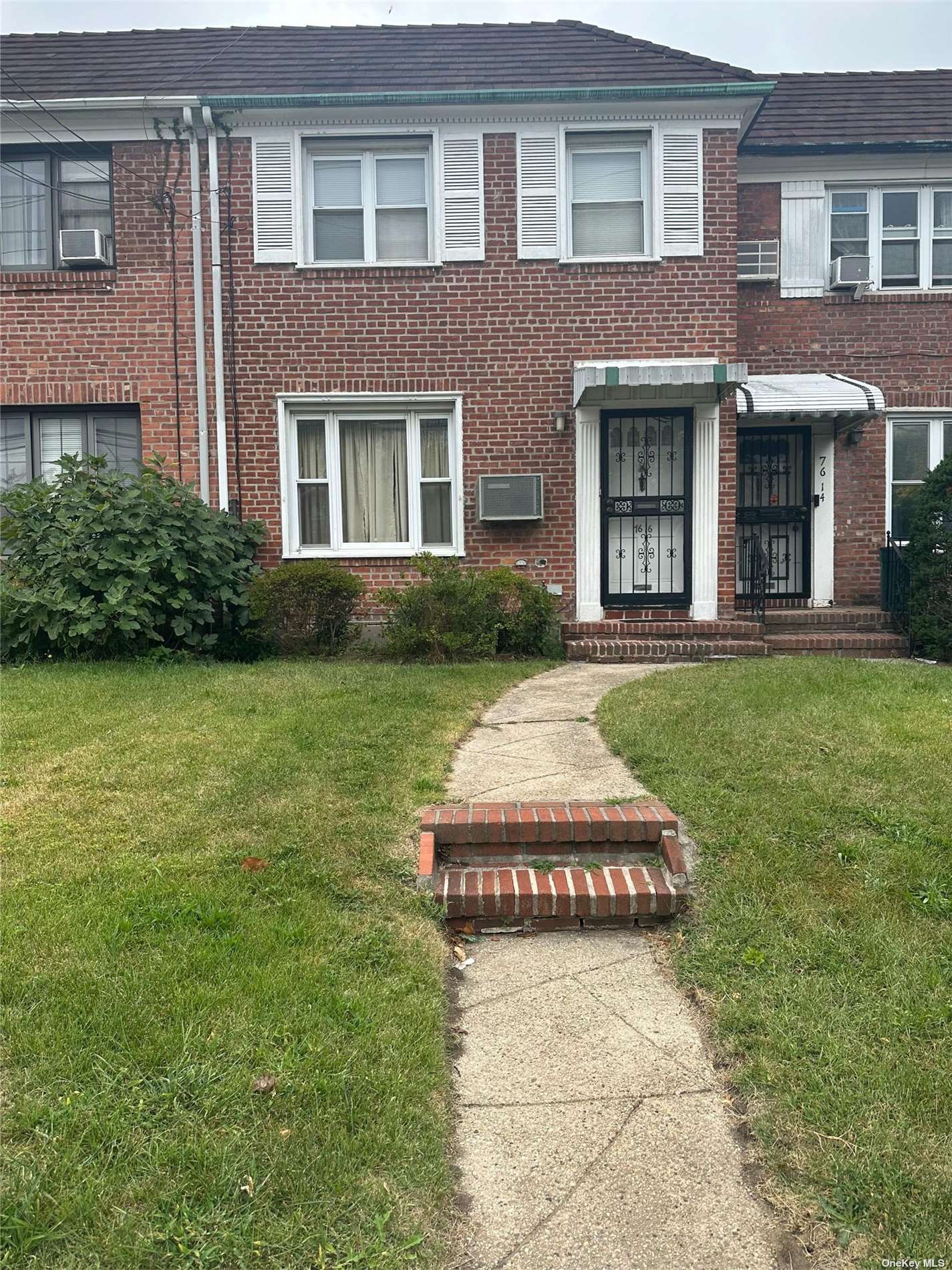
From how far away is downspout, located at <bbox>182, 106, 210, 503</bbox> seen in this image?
35.2 ft

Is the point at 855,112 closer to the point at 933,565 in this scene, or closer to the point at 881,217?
the point at 881,217

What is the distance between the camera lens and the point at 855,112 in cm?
1233

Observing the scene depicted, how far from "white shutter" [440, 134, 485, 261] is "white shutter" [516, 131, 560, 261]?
1.51ft

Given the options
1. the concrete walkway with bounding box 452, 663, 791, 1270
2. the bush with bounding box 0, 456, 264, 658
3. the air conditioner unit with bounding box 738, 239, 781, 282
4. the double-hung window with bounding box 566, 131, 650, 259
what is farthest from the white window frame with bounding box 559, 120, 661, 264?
the concrete walkway with bounding box 452, 663, 791, 1270

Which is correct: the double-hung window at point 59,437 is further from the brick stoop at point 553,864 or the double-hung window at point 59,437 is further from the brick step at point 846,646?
the brick stoop at point 553,864

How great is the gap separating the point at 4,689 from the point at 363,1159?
6.05 meters

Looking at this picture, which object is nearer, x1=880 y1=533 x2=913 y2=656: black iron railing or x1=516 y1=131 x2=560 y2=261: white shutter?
x1=880 y1=533 x2=913 y2=656: black iron railing

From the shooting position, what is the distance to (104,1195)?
2.19 metres

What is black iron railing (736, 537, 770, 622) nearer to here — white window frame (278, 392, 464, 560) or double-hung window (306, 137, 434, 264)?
A: white window frame (278, 392, 464, 560)

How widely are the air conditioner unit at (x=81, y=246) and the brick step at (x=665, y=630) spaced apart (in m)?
6.94

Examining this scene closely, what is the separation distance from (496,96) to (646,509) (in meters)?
4.94

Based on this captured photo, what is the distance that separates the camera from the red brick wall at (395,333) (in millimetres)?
10758

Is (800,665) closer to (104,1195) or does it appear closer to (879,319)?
(879,319)

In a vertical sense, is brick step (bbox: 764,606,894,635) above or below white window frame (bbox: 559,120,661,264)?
below
